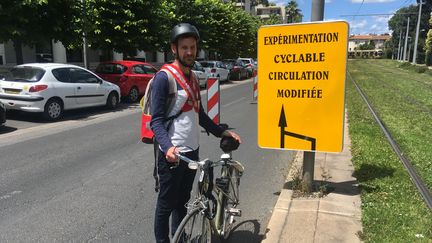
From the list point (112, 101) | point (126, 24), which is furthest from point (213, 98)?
point (126, 24)

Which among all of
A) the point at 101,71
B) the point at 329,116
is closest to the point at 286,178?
the point at 329,116

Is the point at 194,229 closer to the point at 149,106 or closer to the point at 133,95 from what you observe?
the point at 149,106

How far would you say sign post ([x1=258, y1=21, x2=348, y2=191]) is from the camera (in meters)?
4.62

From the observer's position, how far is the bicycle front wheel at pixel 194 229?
2.79m

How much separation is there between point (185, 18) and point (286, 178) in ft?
67.2

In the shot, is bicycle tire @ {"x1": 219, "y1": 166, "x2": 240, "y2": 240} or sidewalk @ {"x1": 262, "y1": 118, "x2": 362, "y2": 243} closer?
bicycle tire @ {"x1": 219, "y1": 166, "x2": 240, "y2": 240}

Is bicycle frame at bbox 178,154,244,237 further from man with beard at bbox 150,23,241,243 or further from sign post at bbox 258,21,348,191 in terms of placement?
sign post at bbox 258,21,348,191

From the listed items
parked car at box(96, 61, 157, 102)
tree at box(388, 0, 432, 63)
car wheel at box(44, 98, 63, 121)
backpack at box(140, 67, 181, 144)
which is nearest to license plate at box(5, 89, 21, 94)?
car wheel at box(44, 98, 63, 121)

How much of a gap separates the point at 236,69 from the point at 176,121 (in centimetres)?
2726

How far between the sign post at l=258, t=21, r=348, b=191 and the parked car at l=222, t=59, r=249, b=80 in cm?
2381

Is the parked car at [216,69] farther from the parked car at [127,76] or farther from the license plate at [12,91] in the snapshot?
the license plate at [12,91]

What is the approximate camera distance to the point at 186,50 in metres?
2.85

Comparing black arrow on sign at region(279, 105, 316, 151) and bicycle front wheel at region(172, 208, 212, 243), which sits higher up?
black arrow on sign at region(279, 105, 316, 151)

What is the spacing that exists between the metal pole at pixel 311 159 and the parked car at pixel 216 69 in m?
19.1
